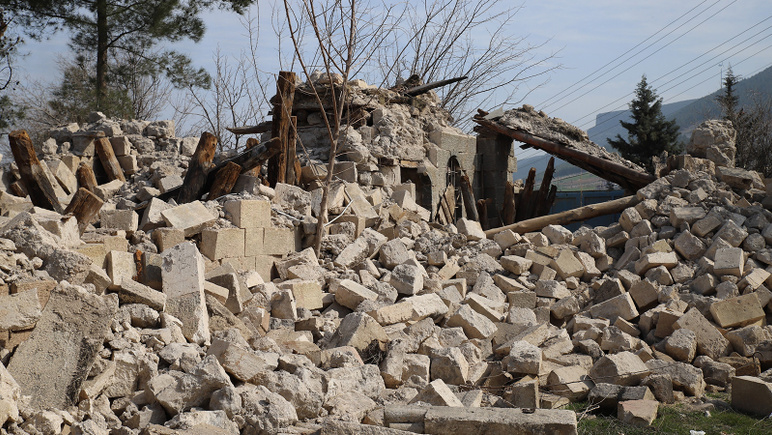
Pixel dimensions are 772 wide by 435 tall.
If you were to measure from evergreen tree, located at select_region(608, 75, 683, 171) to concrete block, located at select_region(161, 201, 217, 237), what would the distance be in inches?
926

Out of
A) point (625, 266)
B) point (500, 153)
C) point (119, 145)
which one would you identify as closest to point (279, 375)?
point (625, 266)

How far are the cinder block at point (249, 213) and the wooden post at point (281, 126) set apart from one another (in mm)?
1489

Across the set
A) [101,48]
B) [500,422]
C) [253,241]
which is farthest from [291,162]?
[101,48]

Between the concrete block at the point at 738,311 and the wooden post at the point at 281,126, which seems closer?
the concrete block at the point at 738,311

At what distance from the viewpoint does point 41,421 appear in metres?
3.39

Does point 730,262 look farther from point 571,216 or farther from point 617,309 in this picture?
point 571,216

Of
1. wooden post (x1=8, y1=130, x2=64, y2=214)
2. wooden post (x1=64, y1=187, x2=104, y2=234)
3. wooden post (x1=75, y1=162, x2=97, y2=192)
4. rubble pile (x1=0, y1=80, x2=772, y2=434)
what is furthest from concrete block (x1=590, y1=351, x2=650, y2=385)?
wooden post (x1=75, y1=162, x2=97, y2=192)

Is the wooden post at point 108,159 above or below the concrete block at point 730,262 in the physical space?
above

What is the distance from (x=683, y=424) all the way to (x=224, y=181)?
584cm

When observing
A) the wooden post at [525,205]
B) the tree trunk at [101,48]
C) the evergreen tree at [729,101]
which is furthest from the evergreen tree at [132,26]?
the evergreen tree at [729,101]

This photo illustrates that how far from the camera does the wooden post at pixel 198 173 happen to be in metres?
8.29

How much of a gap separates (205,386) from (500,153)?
1177 cm

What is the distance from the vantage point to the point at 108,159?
963 centimetres

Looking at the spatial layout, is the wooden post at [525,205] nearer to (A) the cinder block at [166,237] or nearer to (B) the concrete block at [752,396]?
(B) the concrete block at [752,396]
